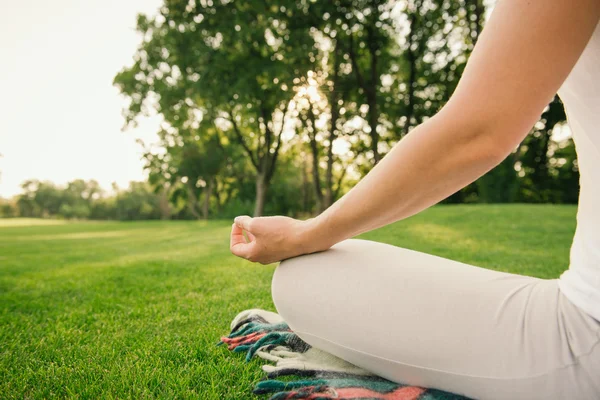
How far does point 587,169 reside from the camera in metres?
1.04

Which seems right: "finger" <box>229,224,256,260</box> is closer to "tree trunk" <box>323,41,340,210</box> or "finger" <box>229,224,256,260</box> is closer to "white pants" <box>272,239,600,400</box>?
"white pants" <box>272,239,600,400</box>

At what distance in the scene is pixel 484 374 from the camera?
1103 mm

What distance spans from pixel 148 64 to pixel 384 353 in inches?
779

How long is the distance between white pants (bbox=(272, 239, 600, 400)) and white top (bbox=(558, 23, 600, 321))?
54mm

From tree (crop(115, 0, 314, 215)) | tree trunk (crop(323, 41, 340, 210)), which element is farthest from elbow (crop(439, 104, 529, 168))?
tree trunk (crop(323, 41, 340, 210))

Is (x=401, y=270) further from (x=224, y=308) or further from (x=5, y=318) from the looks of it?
(x=5, y=318)

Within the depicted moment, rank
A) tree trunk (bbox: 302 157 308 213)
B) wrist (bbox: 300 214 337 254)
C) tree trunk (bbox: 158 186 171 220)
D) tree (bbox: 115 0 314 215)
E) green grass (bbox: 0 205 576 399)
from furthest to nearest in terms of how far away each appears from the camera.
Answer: tree trunk (bbox: 158 186 171 220)
tree trunk (bbox: 302 157 308 213)
tree (bbox: 115 0 314 215)
green grass (bbox: 0 205 576 399)
wrist (bbox: 300 214 337 254)

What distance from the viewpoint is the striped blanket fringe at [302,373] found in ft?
4.20

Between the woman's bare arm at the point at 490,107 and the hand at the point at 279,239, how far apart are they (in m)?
0.24

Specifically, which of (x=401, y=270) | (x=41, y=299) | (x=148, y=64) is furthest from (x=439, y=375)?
(x=148, y=64)

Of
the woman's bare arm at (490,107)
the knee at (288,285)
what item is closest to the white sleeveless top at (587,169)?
the woman's bare arm at (490,107)

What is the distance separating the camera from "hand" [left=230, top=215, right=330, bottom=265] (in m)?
1.29

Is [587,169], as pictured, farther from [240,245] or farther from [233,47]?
[233,47]

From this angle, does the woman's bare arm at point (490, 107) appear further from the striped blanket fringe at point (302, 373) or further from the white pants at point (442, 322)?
the striped blanket fringe at point (302, 373)
